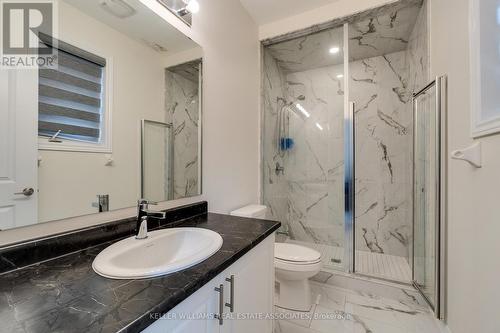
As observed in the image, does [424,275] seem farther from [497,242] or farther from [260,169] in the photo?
[260,169]

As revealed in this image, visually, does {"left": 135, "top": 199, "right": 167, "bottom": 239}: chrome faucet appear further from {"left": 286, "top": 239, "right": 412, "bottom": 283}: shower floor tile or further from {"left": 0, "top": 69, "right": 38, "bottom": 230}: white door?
{"left": 286, "top": 239, "right": 412, "bottom": 283}: shower floor tile

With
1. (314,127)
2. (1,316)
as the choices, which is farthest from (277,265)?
(314,127)

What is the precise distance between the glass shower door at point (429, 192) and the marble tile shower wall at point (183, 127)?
64.5 inches

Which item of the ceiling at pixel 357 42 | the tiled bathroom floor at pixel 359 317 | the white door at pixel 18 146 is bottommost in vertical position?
the tiled bathroom floor at pixel 359 317

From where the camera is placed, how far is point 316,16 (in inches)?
83.2

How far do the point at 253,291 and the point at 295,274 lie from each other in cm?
68

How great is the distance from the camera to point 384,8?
1.90 m

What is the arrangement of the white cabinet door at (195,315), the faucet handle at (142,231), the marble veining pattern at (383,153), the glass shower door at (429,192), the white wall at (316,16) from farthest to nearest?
the marble veining pattern at (383,153)
the white wall at (316,16)
the glass shower door at (429,192)
the faucet handle at (142,231)
the white cabinet door at (195,315)

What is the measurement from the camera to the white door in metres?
0.70

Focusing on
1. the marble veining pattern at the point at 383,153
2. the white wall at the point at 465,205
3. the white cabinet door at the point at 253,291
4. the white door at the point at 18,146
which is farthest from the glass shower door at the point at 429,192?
the white door at the point at 18,146

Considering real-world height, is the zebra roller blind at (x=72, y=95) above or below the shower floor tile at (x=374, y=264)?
above

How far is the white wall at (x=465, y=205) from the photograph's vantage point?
917 mm

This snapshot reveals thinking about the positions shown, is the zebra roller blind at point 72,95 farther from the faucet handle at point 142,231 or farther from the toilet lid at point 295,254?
the toilet lid at point 295,254

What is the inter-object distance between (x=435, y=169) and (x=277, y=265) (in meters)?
1.32
